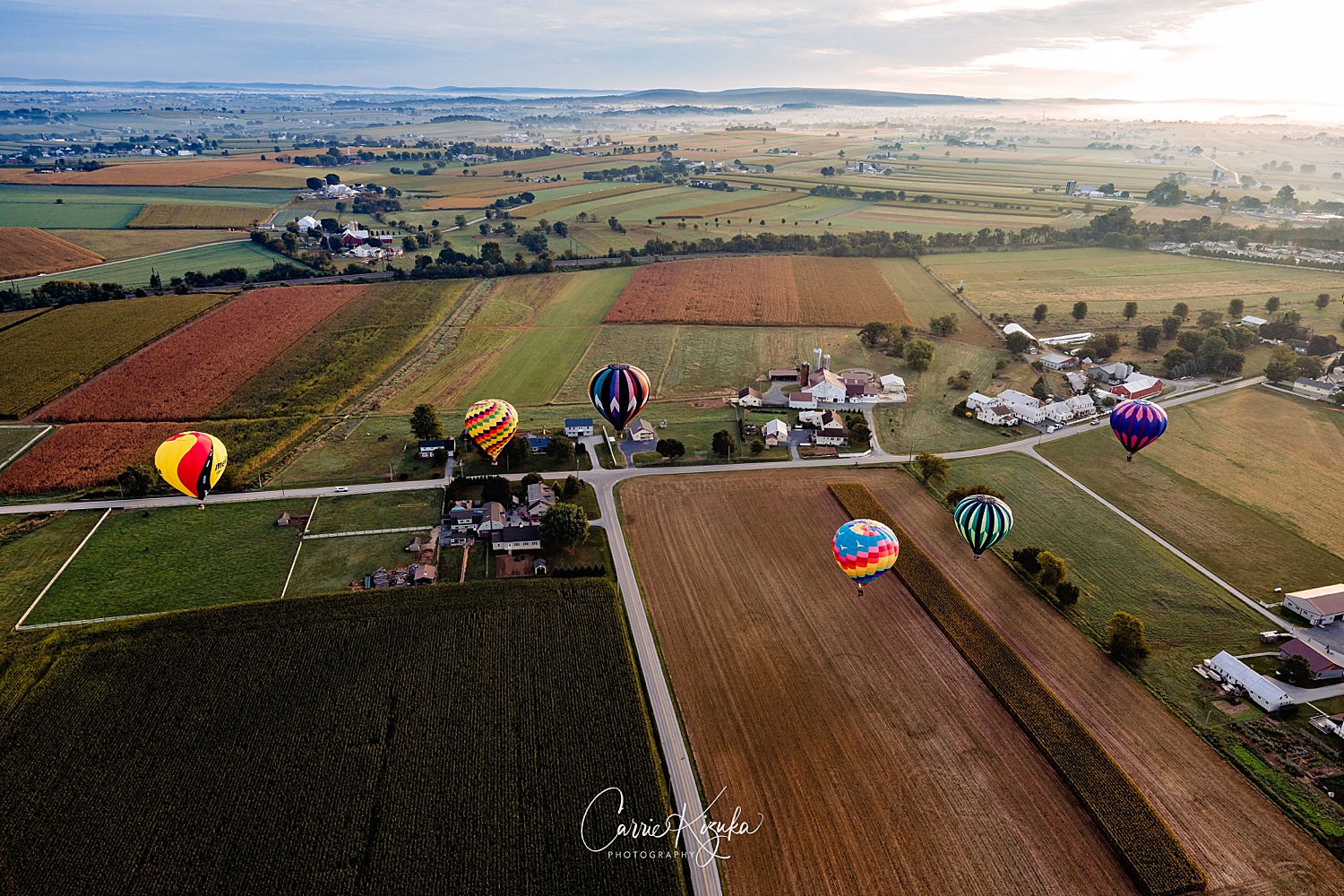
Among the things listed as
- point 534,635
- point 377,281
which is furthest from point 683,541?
point 377,281

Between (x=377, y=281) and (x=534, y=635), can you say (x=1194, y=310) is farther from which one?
(x=377, y=281)

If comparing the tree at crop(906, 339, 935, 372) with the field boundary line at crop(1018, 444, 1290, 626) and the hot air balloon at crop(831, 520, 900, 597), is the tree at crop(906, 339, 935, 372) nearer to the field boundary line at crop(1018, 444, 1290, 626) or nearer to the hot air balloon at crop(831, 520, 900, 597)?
the field boundary line at crop(1018, 444, 1290, 626)

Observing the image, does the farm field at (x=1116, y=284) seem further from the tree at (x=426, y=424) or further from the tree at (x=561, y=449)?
the tree at (x=426, y=424)

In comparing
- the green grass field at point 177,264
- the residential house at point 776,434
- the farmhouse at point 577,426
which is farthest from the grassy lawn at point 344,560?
the green grass field at point 177,264

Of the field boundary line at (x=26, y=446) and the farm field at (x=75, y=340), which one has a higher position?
the farm field at (x=75, y=340)

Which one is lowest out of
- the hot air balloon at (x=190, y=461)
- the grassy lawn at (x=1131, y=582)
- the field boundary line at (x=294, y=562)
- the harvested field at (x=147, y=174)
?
the field boundary line at (x=294, y=562)

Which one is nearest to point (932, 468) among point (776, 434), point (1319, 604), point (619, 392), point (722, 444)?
point (776, 434)

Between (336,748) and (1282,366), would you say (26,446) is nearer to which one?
(336,748)
